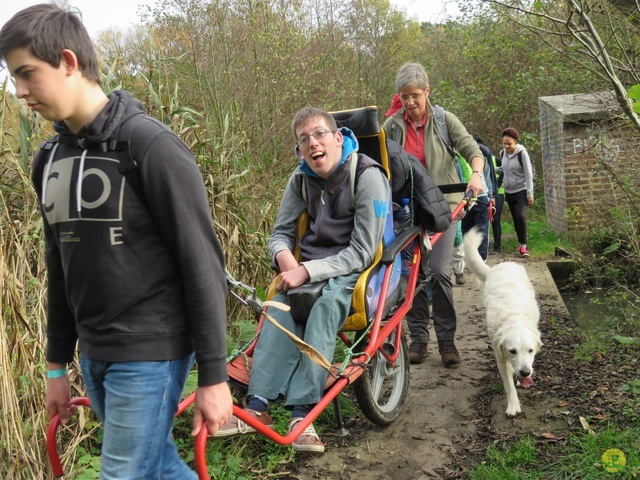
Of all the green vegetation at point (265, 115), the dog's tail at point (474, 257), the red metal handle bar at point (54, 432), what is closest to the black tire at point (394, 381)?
the green vegetation at point (265, 115)

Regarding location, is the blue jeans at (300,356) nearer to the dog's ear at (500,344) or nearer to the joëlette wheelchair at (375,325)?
the joëlette wheelchair at (375,325)

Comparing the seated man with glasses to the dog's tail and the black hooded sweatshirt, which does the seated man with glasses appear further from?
the dog's tail

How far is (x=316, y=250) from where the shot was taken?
4156 mm

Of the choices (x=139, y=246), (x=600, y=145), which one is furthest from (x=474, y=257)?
(x=139, y=246)

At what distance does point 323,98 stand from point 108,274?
10.2m

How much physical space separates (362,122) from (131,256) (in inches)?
110

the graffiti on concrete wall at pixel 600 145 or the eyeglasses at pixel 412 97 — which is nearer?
the graffiti on concrete wall at pixel 600 145

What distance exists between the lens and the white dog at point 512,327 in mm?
4406

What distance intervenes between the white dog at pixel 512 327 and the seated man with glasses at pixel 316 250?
126 cm

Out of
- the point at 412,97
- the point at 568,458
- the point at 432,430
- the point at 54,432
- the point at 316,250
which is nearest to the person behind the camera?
the point at 54,432

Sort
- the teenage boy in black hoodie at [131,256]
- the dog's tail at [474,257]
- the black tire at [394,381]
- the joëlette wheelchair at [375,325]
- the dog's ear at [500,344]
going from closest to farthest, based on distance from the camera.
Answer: the teenage boy in black hoodie at [131,256] → the joëlette wheelchair at [375,325] → the black tire at [394,381] → the dog's ear at [500,344] → the dog's tail at [474,257]

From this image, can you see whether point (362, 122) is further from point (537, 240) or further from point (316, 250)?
point (537, 240)

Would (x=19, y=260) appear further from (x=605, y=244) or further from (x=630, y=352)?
(x=605, y=244)

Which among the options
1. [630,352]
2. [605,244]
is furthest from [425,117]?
[605,244]
